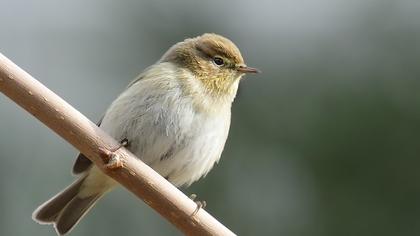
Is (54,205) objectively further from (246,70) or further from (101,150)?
(101,150)

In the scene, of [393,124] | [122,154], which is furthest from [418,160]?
[122,154]

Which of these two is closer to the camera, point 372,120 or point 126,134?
point 126,134

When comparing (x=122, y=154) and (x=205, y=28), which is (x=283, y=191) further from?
(x=122, y=154)

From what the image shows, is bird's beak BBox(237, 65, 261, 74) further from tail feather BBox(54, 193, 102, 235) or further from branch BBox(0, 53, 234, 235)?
branch BBox(0, 53, 234, 235)

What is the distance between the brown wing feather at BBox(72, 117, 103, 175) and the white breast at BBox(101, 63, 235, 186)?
0.89 ft

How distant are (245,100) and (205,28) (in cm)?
164

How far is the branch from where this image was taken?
313cm

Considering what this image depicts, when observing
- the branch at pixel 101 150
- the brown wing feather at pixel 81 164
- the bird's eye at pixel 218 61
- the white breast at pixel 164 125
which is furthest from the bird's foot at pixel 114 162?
the bird's eye at pixel 218 61

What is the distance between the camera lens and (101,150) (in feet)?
10.7

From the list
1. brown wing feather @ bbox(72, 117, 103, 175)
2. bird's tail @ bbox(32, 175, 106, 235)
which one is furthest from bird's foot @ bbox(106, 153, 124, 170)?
bird's tail @ bbox(32, 175, 106, 235)

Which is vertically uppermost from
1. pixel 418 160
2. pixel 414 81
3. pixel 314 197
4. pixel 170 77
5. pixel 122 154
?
pixel 414 81

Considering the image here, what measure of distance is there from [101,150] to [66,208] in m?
1.70

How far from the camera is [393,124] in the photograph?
918 cm

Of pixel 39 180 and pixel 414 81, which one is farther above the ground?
pixel 414 81
